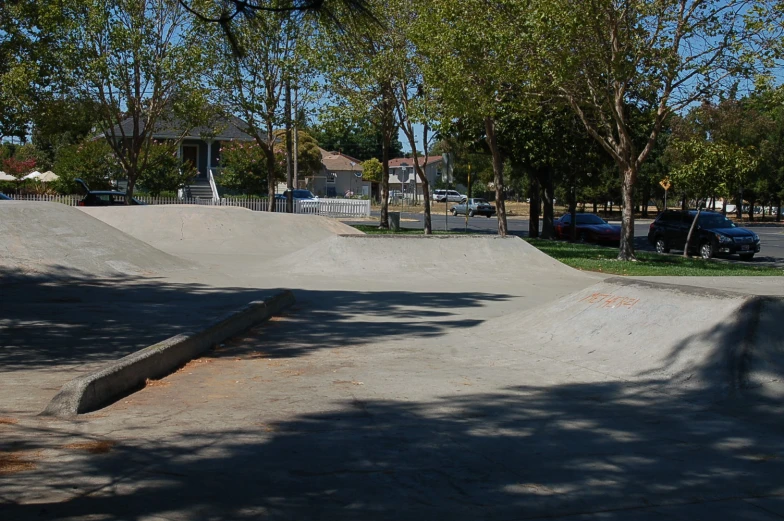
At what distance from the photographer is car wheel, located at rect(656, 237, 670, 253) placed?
30703mm

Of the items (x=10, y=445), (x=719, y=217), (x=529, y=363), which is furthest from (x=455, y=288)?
(x=719, y=217)

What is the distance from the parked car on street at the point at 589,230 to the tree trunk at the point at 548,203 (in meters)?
0.72

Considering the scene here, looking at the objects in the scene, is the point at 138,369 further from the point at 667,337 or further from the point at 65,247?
the point at 65,247

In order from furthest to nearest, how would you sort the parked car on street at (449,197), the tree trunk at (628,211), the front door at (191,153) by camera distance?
the parked car on street at (449,197), the front door at (191,153), the tree trunk at (628,211)

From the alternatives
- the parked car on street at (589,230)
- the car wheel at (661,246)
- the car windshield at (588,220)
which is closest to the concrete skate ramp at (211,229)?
the car wheel at (661,246)

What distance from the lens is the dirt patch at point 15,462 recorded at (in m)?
4.92

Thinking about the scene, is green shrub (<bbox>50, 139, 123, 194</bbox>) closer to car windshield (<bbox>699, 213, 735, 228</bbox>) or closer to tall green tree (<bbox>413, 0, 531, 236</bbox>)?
tall green tree (<bbox>413, 0, 531, 236</bbox>)

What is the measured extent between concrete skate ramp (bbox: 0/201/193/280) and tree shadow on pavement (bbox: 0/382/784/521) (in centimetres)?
1088

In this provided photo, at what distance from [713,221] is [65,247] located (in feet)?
74.1

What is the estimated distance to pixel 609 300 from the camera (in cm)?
1039

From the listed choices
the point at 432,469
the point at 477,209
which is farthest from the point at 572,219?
the point at 477,209

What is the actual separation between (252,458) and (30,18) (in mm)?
26511

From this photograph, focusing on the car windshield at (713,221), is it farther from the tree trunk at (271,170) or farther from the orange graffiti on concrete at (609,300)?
the orange graffiti on concrete at (609,300)

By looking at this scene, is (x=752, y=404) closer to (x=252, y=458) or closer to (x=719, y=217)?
(x=252, y=458)
